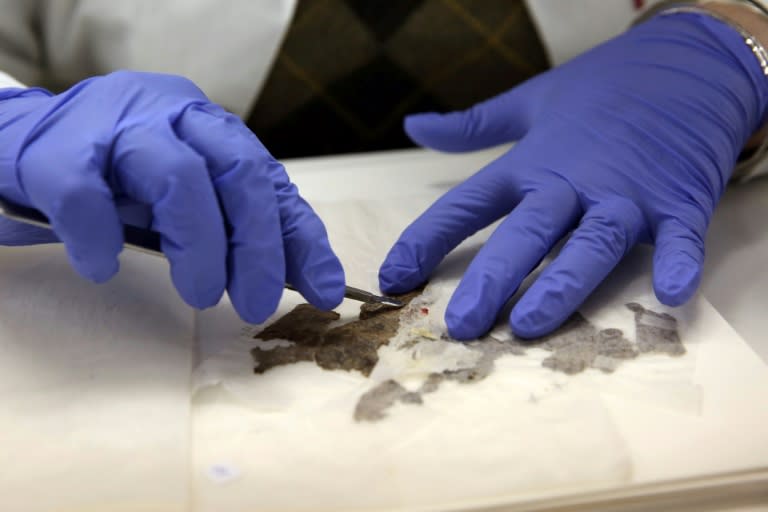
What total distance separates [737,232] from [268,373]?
652mm

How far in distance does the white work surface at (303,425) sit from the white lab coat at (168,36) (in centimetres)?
44

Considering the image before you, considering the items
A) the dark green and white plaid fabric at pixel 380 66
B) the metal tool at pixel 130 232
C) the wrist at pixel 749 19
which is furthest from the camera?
the dark green and white plaid fabric at pixel 380 66

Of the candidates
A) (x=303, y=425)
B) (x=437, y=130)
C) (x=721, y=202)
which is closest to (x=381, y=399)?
(x=303, y=425)

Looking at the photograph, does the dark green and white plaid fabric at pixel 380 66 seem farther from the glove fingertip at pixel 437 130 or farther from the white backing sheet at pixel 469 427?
the white backing sheet at pixel 469 427

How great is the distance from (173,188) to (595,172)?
486 mm

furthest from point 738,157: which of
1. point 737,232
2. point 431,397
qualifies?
point 431,397

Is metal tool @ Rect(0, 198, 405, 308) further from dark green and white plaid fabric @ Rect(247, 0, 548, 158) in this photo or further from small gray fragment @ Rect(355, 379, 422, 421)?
dark green and white plaid fabric @ Rect(247, 0, 548, 158)

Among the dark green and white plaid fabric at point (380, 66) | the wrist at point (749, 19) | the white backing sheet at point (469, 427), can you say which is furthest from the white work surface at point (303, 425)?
the dark green and white plaid fabric at point (380, 66)

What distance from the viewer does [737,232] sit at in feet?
3.20

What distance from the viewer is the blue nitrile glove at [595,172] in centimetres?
75

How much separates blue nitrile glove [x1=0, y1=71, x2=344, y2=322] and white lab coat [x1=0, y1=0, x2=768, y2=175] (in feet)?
1.25

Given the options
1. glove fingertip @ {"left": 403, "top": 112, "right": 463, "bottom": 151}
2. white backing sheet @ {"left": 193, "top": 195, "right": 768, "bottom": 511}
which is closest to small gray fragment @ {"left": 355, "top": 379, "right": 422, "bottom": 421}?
white backing sheet @ {"left": 193, "top": 195, "right": 768, "bottom": 511}

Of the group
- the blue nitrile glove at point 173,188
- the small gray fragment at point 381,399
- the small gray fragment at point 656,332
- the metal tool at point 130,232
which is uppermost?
the blue nitrile glove at point 173,188

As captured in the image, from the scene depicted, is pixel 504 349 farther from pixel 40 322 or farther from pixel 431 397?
pixel 40 322
